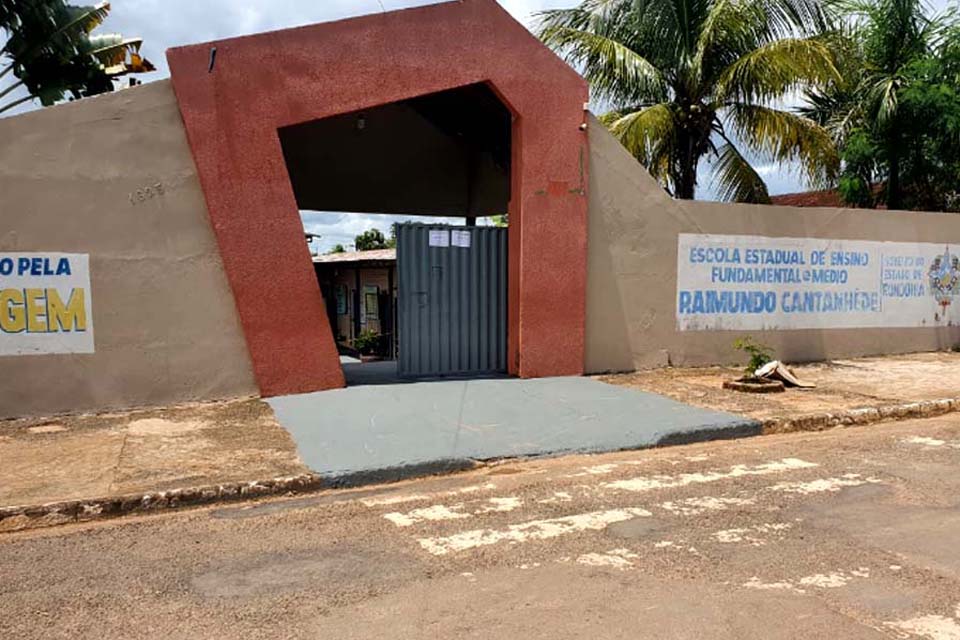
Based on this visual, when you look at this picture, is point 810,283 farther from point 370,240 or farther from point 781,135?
point 370,240

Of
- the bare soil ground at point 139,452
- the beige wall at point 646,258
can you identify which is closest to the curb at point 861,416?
the beige wall at point 646,258

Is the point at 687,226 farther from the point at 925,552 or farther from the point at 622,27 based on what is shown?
the point at 925,552

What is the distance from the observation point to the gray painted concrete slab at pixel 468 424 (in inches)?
254

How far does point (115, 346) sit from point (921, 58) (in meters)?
17.4

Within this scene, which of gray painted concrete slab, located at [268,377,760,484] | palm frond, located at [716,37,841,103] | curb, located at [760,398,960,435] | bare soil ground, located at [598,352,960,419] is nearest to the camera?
gray painted concrete slab, located at [268,377,760,484]

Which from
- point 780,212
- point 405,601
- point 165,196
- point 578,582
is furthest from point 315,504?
point 780,212

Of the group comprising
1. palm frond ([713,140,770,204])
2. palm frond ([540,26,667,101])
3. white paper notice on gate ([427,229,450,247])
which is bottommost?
white paper notice on gate ([427,229,450,247])

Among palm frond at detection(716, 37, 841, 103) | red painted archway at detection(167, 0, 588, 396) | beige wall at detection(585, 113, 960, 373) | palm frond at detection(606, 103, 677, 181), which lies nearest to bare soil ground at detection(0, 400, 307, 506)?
red painted archway at detection(167, 0, 588, 396)

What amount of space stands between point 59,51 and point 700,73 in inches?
447

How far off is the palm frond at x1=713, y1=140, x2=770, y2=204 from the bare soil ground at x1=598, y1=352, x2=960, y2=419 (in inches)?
146

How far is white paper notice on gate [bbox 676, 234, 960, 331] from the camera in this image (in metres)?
11.4

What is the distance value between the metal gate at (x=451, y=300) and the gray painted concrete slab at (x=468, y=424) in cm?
69

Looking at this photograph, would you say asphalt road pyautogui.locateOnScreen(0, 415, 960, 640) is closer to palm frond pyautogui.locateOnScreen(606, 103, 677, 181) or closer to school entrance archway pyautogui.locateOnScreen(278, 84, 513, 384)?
school entrance archway pyautogui.locateOnScreen(278, 84, 513, 384)

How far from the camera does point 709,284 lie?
11.5m
